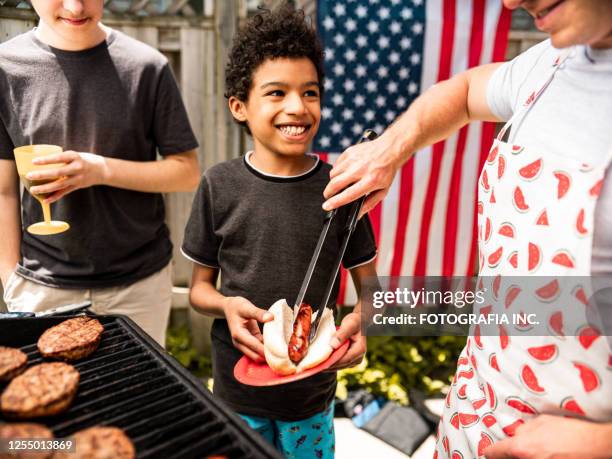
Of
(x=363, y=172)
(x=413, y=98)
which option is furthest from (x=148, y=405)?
(x=413, y=98)

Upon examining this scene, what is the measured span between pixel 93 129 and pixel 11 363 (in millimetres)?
1308

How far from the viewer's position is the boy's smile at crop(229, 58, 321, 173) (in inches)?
73.2

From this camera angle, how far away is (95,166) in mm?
2018

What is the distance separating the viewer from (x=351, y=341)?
5.44ft

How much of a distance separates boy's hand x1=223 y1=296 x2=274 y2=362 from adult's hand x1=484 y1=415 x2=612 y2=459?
0.78 meters

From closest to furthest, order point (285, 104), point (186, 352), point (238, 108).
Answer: point (285, 104) → point (238, 108) → point (186, 352)

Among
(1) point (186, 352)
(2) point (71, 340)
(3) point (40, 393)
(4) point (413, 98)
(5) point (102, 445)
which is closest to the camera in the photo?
(5) point (102, 445)

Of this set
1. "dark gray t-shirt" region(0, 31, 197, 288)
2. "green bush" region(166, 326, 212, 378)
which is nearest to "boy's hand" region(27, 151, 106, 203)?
"dark gray t-shirt" region(0, 31, 197, 288)

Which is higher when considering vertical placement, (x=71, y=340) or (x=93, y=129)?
(x=93, y=129)

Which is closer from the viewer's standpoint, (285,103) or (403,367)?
(285,103)

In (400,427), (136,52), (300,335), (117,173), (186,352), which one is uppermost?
(136,52)

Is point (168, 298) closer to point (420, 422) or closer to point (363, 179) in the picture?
point (363, 179)

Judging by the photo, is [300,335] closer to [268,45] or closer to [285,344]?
[285,344]

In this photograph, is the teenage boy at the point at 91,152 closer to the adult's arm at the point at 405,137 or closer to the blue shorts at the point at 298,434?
the blue shorts at the point at 298,434
